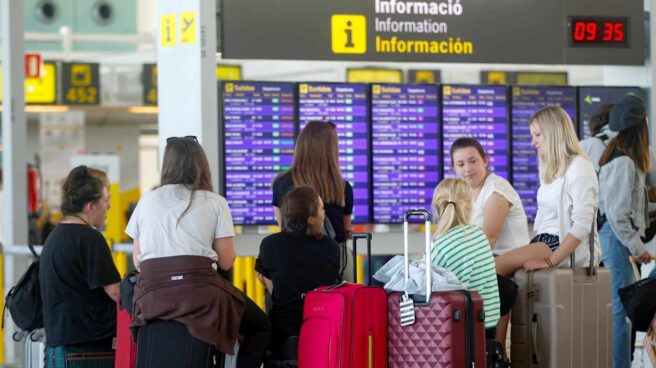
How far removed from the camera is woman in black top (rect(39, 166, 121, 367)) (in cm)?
558

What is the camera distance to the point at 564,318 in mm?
5949

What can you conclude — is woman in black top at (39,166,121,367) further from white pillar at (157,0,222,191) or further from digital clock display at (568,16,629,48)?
digital clock display at (568,16,629,48)

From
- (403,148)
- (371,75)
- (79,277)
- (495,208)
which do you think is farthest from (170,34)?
(371,75)

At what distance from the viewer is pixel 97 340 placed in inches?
223

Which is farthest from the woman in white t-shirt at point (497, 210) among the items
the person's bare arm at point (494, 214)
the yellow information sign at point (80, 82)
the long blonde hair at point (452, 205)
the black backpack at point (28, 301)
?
the yellow information sign at point (80, 82)

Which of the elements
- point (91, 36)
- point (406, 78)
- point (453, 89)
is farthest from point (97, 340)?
point (91, 36)

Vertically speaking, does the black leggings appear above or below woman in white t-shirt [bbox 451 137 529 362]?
below

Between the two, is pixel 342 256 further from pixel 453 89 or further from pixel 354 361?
pixel 453 89

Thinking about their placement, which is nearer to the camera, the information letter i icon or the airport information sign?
the airport information sign

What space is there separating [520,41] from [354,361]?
3674mm

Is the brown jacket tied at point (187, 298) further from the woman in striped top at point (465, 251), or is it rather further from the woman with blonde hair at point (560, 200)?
the woman with blonde hair at point (560, 200)

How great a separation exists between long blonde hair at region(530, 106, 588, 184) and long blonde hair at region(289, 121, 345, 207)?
3.58 feet

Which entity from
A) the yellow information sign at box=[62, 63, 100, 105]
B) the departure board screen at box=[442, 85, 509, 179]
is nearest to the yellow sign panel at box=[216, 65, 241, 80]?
the yellow information sign at box=[62, 63, 100, 105]

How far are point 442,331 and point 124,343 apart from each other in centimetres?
150
